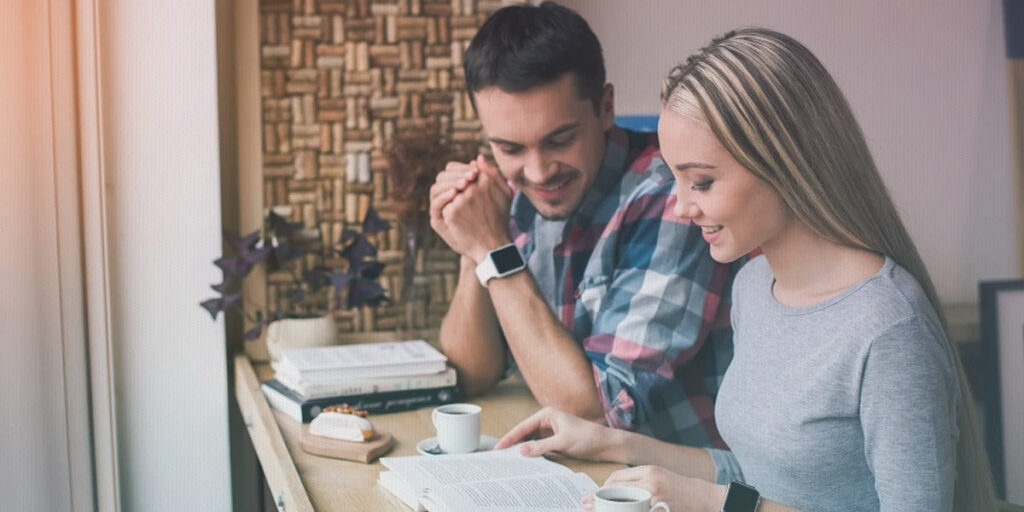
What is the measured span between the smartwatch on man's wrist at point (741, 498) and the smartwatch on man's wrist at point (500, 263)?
667 mm

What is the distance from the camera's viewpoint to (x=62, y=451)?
200cm

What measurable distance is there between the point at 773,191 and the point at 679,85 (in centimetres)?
15

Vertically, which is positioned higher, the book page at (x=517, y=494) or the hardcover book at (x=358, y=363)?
the hardcover book at (x=358, y=363)

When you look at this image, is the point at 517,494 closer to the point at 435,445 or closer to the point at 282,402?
the point at 435,445

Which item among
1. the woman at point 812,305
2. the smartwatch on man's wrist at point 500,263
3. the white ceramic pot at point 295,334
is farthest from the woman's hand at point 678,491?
the white ceramic pot at point 295,334

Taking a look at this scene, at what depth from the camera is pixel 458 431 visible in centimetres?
134

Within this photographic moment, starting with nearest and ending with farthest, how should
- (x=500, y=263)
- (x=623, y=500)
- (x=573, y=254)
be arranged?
(x=623, y=500) → (x=500, y=263) → (x=573, y=254)

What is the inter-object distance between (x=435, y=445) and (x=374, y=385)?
31 centimetres

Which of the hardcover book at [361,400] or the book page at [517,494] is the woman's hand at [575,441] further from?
the hardcover book at [361,400]

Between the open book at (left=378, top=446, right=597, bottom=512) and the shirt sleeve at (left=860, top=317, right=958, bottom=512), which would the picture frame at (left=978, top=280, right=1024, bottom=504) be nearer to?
the shirt sleeve at (left=860, top=317, right=958, bottom=512)

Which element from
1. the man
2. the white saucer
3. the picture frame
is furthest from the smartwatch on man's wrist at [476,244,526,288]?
the picture frame

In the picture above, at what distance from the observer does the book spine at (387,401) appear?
1629 millimetres

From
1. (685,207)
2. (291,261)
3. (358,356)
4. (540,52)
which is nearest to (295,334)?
(291,261)

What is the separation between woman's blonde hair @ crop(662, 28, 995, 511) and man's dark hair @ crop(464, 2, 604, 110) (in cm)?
58
